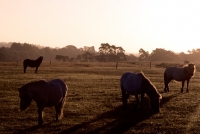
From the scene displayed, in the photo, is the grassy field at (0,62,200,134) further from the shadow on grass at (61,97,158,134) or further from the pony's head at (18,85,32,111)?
the pony's head at (18,85,32,111)

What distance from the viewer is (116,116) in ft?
40.7

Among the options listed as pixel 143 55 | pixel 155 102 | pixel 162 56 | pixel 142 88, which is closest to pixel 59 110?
pixel 142 88

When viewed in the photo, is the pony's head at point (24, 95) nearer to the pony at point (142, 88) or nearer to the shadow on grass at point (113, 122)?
the shadow on grass at point (113, 122)

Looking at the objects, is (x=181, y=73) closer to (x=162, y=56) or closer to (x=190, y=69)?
(x=190, y=69)

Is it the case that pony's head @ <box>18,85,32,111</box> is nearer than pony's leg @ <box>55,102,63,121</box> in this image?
Yes

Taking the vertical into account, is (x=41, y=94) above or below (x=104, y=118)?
above

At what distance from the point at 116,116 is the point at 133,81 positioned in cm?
199

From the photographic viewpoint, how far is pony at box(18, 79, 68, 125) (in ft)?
33.1

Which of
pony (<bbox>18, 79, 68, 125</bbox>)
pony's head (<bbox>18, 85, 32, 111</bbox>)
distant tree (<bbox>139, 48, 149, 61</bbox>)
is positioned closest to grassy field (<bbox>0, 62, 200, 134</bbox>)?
pony (<bbox>18, 79, 68, 125</bbox>)

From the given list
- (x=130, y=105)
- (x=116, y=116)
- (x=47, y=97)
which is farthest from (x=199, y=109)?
(x=47, y=97)

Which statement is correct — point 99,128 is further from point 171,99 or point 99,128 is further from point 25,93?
point 171,99

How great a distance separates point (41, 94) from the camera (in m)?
10.3

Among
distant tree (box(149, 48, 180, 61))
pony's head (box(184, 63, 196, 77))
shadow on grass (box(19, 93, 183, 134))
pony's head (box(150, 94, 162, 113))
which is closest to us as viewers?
shadow on grass (box(19, 93, 183, 134))

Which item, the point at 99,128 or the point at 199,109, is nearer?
the point at 99,128
